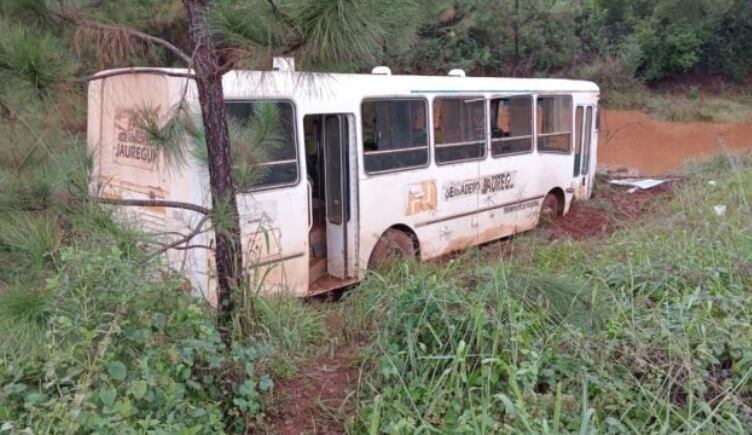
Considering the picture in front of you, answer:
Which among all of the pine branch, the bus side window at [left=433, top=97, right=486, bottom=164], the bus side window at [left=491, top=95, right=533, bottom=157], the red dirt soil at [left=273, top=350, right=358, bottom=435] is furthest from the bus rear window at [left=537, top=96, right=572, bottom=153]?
the pine branch

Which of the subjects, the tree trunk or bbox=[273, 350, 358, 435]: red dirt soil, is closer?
bbox=[273, 350, 358, 435]: red dirt soil

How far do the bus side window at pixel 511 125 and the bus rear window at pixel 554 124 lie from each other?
27cm

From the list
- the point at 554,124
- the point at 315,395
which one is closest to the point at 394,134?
the point at 554,124

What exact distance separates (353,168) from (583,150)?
17.0ft

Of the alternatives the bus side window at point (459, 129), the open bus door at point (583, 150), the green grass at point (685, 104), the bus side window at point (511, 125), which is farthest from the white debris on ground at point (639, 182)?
the green grass at point (685, 104)

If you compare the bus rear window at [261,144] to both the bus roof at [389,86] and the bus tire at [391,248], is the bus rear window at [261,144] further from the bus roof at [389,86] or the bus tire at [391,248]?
the bus tire at [391,248]

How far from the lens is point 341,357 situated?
3664 millimetres

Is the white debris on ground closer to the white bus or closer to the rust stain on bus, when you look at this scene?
the white bus

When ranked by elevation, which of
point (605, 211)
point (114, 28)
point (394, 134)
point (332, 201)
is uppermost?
point (114, 28)

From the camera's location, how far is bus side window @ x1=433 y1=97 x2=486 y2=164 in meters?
7.36

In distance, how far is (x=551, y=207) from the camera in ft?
32.1

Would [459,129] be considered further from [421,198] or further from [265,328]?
[265,328]

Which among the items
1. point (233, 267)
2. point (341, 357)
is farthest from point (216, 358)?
point (341, 357)

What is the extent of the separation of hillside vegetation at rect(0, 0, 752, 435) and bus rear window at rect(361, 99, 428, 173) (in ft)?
8.16
